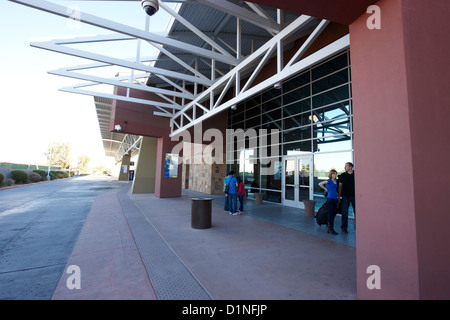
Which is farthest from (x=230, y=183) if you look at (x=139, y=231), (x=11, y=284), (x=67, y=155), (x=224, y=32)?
(x=67, y=155)

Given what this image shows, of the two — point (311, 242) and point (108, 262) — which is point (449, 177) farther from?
point (108, 262)

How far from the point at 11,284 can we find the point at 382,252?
507 cm

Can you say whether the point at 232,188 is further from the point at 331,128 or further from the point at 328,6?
the point at 328,6

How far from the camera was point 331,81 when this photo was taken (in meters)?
8.86

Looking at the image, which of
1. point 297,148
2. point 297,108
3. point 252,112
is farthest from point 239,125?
point 297,148

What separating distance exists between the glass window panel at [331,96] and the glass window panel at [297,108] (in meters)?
0.36

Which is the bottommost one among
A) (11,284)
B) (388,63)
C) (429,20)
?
(11,284)

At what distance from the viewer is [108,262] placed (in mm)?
3824

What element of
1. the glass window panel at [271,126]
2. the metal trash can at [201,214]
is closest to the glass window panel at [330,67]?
the glass window panel at [271,126]

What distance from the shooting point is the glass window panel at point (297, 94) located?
9977mm

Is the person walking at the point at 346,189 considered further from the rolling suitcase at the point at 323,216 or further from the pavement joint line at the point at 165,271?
the pavement joint line at the point at 165,271

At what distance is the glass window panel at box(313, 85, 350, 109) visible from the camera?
27.2 ft

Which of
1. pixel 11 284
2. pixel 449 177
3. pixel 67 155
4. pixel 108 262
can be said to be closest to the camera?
pixel 449 177

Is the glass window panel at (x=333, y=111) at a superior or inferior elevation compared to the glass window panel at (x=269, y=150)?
superior
